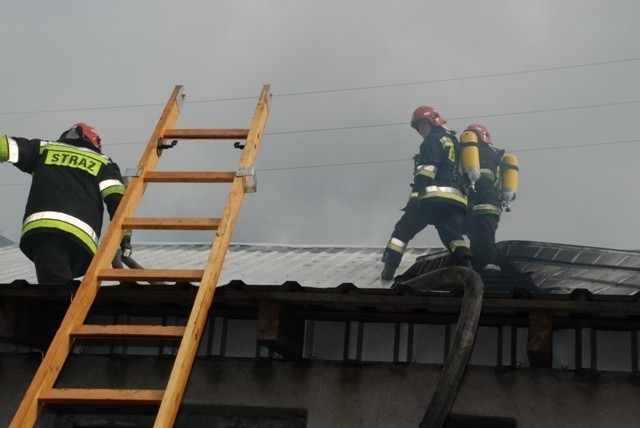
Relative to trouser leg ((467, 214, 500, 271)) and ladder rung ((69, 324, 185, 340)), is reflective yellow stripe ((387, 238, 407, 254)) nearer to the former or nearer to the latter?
trouser leg ((467, 214, 500, 271))

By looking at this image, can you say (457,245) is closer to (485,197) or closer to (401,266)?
(401,266)

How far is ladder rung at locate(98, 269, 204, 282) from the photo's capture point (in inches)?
197

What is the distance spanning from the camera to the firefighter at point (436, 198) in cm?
1155

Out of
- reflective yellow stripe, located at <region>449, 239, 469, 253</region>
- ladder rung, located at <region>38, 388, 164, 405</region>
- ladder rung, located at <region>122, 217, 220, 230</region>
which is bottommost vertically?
ladder rung, located at <region>38, 388, 164, 405</region>

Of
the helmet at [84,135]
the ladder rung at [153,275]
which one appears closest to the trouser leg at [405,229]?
the helmet at [84,135]

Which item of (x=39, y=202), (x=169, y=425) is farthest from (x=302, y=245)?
(x=169, y=425)

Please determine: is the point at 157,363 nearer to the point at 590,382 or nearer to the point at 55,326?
the point at 55,326

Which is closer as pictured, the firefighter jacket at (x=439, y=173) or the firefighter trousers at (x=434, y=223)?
the firefighter trousers at (x=434, y=223)

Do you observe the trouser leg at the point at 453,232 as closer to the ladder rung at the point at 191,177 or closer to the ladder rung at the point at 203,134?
the ladder rung at the point at 203,134

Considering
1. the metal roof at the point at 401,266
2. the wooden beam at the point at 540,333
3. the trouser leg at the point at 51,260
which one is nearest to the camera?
the wooden beam at the point at 540,333

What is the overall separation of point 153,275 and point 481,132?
26.6ft

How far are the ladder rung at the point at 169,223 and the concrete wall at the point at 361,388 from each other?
1105 millimetres

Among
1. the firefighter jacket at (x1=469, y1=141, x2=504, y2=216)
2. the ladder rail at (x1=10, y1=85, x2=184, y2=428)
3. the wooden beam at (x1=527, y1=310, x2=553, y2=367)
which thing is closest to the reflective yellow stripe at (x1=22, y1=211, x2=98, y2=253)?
the ladder rail at (x1=10, y1=85, x2=184, y2=428)

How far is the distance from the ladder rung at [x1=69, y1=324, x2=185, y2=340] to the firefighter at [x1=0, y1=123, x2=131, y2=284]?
2.14m
